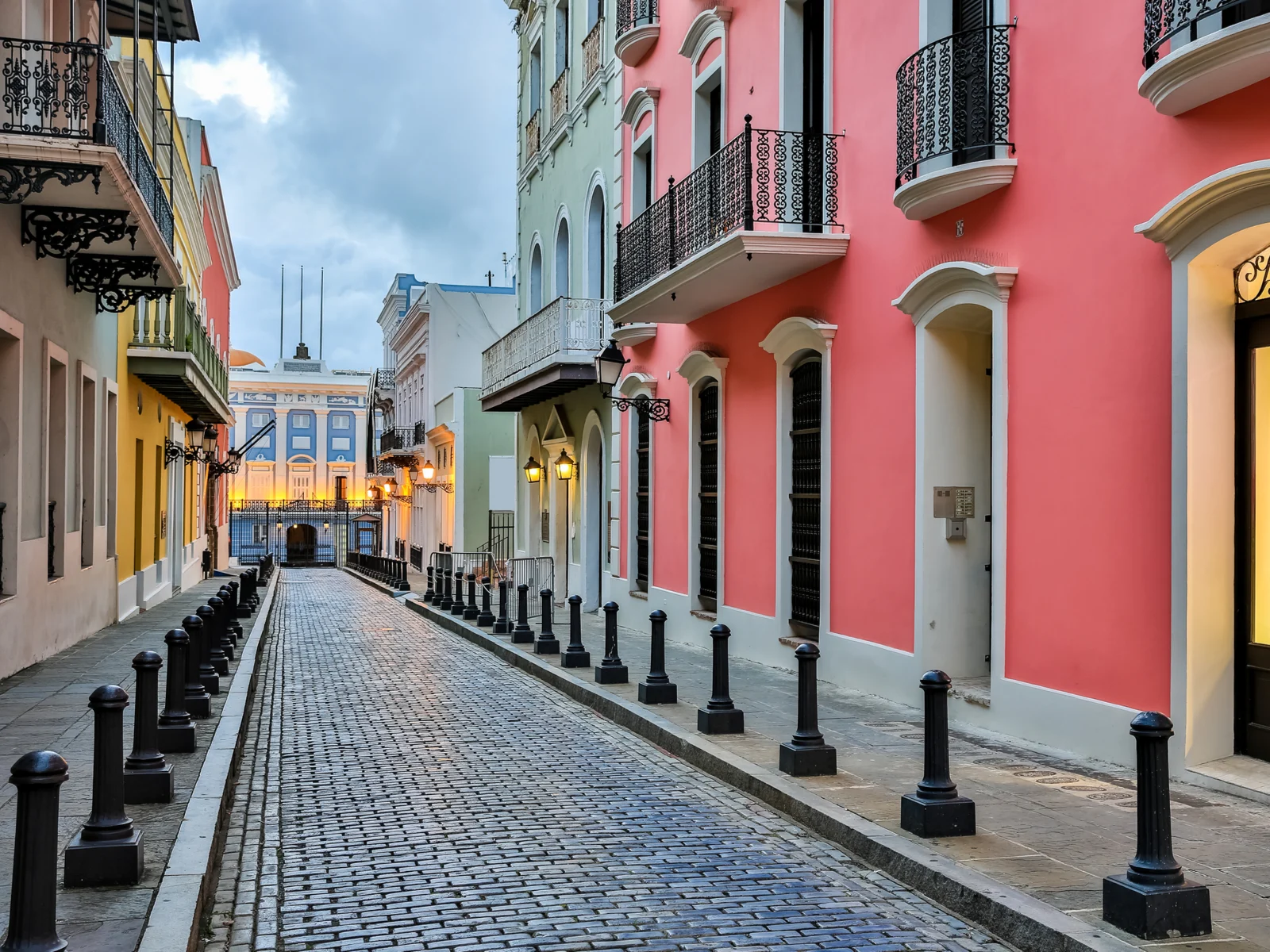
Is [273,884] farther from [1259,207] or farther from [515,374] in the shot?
[515,374]

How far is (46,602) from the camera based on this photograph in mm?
13156

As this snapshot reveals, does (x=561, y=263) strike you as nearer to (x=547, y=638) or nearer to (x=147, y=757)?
(x=547, y=638)

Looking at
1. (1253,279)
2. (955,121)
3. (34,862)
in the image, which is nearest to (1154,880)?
(34,862)

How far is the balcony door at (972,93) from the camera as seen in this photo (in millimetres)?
9055

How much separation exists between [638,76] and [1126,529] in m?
12.2

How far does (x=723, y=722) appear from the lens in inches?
351

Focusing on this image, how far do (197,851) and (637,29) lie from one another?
13.9 m

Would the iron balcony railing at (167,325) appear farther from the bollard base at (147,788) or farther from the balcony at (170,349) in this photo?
the bollard base at (147,788)

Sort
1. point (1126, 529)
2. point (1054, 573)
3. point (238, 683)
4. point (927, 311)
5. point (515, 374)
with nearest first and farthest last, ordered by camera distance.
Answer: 1. point (1126, 529)
2. point (1054, 573)
3. point (927, 311)
4. point (238, 683)
5. point (515, 374)

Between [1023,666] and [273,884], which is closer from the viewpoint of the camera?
[273,884]

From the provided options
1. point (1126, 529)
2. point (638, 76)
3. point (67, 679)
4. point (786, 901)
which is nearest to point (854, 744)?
point (1126, 529)

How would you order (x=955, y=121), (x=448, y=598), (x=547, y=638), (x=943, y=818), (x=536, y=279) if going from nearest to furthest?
1. (x=943, y=818)
2. (x=955, y=121)
3. (x=547, y=638)
4. (x=448, y=598)
5. (x=536, y=279)

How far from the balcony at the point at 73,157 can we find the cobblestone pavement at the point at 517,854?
4921 mm

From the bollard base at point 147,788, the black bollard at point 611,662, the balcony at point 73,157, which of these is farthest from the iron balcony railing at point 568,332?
the bollard base at point 147,788
